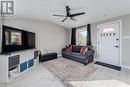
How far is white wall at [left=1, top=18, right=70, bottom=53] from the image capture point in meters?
4.31

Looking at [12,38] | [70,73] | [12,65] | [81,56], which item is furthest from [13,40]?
[81,56]

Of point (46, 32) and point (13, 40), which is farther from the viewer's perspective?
point (46, 32)

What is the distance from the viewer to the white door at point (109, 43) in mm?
3820

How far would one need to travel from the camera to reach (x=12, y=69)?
254cm

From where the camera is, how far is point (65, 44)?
6410 mm

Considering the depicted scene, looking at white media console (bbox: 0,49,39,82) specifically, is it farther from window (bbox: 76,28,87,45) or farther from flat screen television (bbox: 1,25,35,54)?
window (bbox: 76,28,87,45)

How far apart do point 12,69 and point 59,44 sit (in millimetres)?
3719

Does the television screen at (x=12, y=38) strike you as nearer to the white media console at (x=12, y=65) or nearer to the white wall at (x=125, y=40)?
the white media console at (x=12, y=65)

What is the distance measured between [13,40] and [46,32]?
8.67 ft

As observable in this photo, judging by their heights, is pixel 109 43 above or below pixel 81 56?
above

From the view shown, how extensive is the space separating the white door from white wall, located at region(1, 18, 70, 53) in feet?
8.27

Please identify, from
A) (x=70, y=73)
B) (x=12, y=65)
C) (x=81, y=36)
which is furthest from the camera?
(x=81, y=36)

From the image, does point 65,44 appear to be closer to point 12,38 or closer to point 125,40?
point 125,40

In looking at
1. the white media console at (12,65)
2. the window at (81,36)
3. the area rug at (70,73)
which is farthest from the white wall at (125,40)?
the white media console at (12,65)
